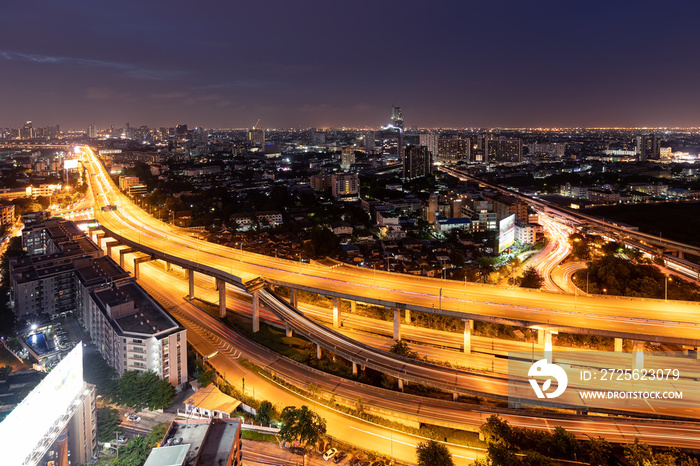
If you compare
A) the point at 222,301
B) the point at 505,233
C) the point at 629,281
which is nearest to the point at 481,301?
the point at 629,281

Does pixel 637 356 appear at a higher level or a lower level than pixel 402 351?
higher

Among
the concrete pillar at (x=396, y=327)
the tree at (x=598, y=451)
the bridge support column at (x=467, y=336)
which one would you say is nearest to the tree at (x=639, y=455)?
the tree at (x=598, y=451)

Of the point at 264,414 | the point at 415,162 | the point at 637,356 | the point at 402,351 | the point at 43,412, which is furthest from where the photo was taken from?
the point at 415,162

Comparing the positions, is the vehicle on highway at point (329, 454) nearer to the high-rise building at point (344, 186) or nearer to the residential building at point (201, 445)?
the residential building at point (201, 445)

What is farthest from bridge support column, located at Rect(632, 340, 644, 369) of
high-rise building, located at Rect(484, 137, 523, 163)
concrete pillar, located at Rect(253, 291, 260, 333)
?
high-rise building, located at Rect(484, 137, 523, 163)

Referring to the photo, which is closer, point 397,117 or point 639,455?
point 639,455

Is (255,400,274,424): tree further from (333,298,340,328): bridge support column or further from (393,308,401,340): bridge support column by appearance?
(393,308,401,340): bridge support column

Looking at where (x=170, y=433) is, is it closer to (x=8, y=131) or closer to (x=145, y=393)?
(x=145, y=393)

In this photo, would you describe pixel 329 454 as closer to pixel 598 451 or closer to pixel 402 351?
pixel 402 351
